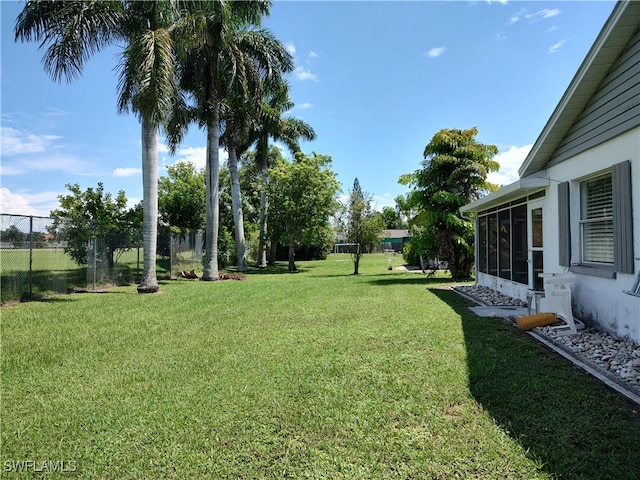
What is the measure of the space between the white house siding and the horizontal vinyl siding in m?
0.13

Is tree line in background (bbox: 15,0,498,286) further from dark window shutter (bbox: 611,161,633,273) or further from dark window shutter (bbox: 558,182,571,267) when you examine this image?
dark window shutter (bbox: 611,161,633,273)

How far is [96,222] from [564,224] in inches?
500

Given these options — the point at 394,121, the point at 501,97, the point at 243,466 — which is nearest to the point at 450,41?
the point at 501,97

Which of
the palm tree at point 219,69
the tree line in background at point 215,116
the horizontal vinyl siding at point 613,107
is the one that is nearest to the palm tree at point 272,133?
the tree line in background at point 215,116

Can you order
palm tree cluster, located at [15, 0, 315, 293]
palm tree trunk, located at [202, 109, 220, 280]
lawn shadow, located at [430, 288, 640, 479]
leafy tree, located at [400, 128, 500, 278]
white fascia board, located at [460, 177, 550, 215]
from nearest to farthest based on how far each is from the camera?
lawn shadow, located at [430, 288, 640, 479] → white fascia board, located at [460, 177, 550, 215] → palm tree cluster, located at [15, 0, 315, 293] → leafy tree, located at [400, 128, 500, 278] → palm tree trunk, located at [202, 109, 220, 280]

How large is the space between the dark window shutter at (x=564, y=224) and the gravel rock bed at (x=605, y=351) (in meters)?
1.28

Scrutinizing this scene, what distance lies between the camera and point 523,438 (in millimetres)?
2719

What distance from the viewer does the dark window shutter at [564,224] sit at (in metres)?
6.27

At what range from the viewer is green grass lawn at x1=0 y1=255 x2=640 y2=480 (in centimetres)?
247

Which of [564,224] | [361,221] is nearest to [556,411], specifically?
[564,224]

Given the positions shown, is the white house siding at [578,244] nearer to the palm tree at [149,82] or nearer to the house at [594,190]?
the house at [594,190]

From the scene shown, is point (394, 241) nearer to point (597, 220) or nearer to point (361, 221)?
point (361, 221)

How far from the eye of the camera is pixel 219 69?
1409 cm

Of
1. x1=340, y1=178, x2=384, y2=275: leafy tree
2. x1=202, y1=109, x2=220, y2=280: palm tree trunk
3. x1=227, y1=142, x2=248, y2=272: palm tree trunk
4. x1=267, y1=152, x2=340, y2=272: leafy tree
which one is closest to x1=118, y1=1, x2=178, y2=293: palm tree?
x1=202, y1=109, x2=220, y2=280: palm tree trunk
